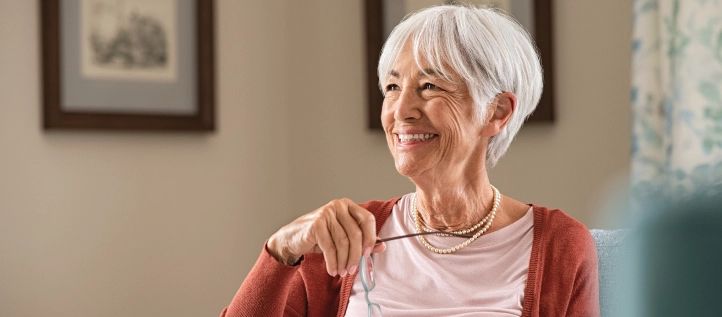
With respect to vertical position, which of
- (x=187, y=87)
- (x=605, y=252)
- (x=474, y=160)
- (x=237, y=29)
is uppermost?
(x=237, y=29)

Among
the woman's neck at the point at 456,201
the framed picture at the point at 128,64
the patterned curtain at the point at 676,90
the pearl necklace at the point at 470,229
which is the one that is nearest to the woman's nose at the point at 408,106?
the woman's neck at the point at 456,201

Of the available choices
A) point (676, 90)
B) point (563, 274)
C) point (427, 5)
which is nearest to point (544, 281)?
point (563, 274)

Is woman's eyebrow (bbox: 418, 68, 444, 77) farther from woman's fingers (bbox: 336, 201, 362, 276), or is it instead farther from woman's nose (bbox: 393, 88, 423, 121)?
woman's fingers (bbox: 336, 201, 362, 276)

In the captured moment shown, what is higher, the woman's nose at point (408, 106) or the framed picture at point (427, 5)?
the framed picture at point (427, 5)

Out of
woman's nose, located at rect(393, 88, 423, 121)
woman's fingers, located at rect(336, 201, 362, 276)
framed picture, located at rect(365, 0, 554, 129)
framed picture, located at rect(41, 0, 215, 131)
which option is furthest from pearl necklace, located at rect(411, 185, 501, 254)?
framed picture, located at rect(41, 0, 215, 131)

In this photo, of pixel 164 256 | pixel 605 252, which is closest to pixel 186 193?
pixel 164 256

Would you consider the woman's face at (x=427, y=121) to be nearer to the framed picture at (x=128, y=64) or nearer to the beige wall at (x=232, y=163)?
the beige wall at (x=232, y=163)

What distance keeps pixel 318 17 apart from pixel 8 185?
1.25m

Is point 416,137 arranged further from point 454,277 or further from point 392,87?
point 454,277

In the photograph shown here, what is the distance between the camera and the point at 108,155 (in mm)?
2516

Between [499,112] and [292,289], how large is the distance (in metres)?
0.56

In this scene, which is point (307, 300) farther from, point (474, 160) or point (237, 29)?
point (237, 29)

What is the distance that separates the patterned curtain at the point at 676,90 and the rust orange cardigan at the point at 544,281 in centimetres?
34

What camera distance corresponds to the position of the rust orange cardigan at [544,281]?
1.49m
